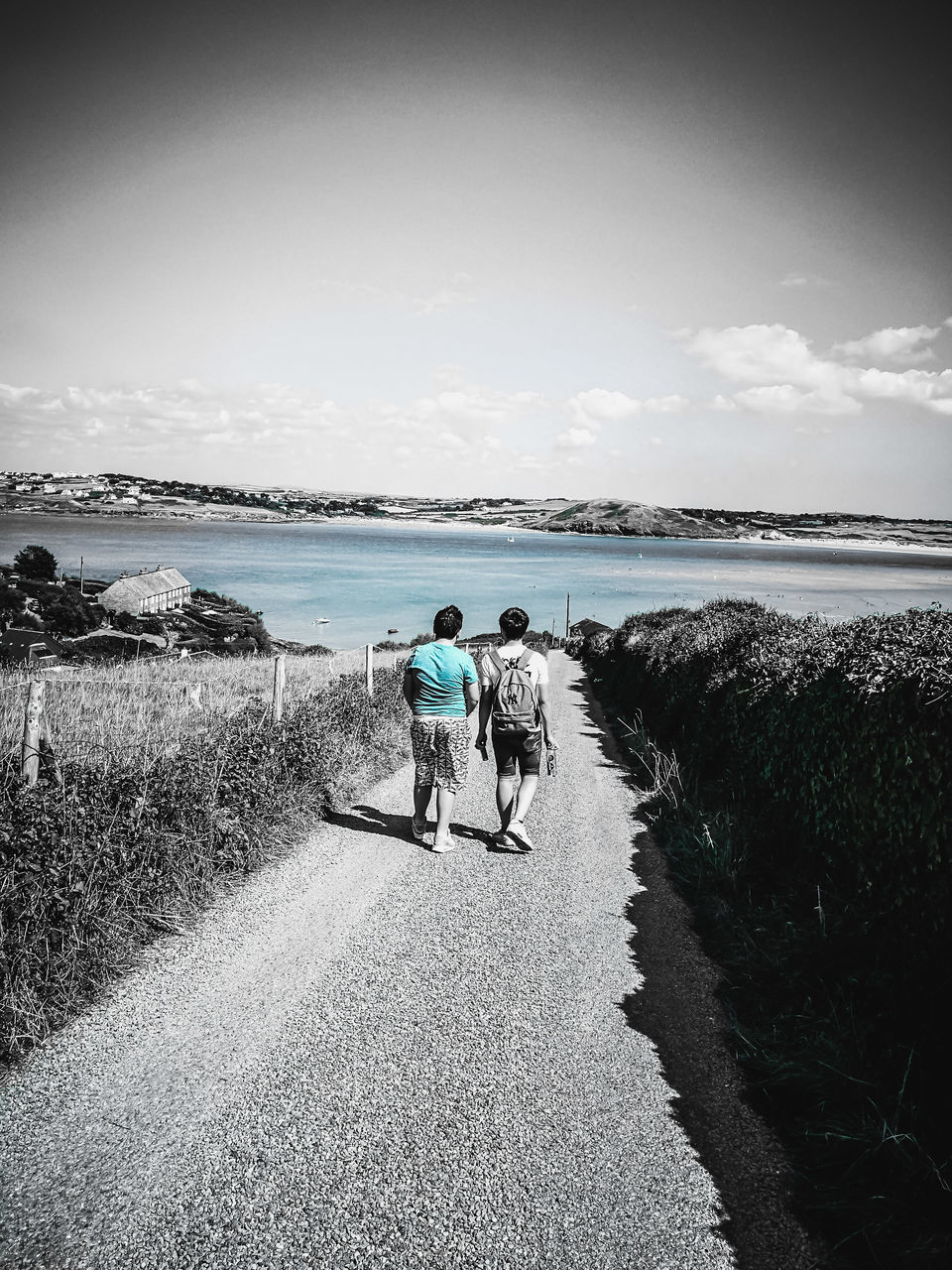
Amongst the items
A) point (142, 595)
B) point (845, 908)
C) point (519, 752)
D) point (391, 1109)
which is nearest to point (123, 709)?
point (519, 752)

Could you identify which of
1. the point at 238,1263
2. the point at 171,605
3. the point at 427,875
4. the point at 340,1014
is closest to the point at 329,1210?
the point at 238,1263

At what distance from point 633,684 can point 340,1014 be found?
13.3 meters

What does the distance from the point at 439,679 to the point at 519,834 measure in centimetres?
177

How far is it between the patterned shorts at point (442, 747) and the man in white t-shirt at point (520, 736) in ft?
0.76

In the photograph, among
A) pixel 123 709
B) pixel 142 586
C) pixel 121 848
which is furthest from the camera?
pixel 142 586

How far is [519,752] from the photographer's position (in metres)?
6.08

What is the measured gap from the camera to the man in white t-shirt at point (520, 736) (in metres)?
6.00

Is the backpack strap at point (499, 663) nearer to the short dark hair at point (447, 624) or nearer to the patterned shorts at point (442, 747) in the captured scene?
the short dark hair at point (447, 624)

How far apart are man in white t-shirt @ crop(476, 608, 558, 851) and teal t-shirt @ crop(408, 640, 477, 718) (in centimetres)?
21

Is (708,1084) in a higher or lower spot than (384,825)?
higher

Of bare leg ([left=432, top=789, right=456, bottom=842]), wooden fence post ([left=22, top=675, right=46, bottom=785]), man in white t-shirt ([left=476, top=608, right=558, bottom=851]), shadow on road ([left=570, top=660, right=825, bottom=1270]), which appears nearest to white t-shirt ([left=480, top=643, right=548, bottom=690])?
man in white t-shirt ([left=476, top=608, right=558, bottom=851])

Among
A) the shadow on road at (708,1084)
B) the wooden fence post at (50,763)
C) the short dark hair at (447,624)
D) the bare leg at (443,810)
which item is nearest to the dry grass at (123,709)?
the wooden fence post at (50,763)

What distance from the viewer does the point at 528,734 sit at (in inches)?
237

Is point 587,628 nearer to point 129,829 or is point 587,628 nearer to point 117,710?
point 117,710
